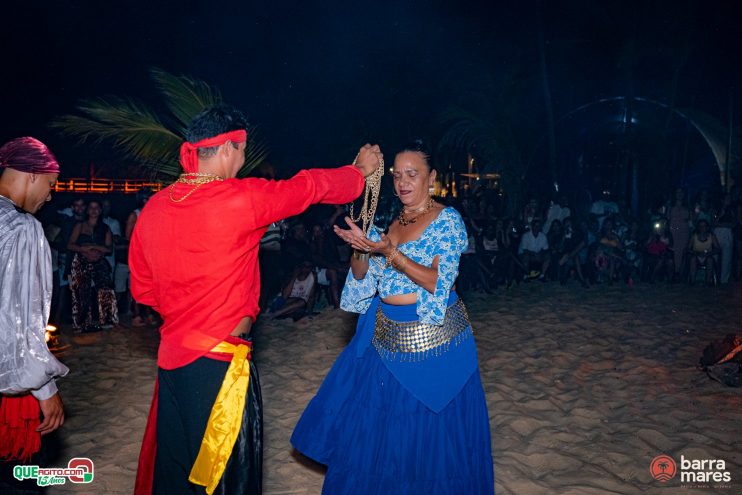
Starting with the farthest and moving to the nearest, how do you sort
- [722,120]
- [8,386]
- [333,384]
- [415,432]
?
[722,120]
[333,384]
[415,432]
[8,386]

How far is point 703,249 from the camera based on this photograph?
38.7 ft

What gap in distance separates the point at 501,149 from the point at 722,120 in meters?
7.20

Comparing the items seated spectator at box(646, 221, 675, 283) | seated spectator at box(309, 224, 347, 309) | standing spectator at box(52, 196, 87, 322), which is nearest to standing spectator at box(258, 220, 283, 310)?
seated spectator at box(309, 224, 347, 309)

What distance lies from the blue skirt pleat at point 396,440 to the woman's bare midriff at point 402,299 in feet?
1.17

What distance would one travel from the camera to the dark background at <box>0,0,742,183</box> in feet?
49.1

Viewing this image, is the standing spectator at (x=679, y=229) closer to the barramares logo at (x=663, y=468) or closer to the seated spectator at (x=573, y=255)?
the seated spectator at (x=573, y=255)

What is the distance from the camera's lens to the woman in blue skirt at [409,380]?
297 centimetres

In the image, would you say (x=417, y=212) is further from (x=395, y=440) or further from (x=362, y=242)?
(x=395, y=440)

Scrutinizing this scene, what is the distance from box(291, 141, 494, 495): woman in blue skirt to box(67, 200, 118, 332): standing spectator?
19.8 ft

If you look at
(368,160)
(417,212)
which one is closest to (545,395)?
(417,212)

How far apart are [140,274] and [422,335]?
5.15 ft

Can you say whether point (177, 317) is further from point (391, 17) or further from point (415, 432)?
point (391, 17)

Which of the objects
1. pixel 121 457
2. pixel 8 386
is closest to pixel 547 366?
pixel 121 457

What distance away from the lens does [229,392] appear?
7.62 ft
